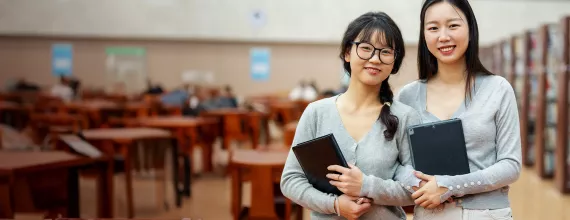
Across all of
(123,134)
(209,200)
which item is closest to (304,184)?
(123,134)

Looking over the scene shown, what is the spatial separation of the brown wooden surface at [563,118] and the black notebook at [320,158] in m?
5.38

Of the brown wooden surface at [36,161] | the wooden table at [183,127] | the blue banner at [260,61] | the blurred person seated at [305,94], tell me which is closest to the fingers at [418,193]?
the brown wooden surface at [36,161]

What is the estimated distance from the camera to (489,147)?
184 centimetres

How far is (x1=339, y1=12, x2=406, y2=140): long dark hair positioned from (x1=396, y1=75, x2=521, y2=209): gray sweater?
6.6 inches

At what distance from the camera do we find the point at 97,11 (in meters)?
15.6

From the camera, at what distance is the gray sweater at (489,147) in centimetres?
177

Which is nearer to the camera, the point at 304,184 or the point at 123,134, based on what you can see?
the point at 304,184

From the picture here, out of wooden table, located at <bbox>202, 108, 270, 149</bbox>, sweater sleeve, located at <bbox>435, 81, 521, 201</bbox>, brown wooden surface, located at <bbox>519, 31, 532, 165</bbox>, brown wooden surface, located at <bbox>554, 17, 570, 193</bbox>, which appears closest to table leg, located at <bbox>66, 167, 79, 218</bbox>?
sweater sleeve, located at <bbox>435, 81, 521, 201</bbox>

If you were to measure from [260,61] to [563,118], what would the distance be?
1055 cm

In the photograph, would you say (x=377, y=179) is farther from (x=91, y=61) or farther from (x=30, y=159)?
(x=91, y=61)

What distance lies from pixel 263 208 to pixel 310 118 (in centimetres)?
193

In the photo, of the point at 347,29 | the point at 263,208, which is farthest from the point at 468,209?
the point at 263,208

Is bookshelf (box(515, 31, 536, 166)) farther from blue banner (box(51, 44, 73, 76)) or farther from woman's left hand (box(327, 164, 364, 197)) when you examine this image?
blue banner (box(51, 44, 73, 76))

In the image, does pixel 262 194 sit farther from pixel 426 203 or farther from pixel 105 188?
pixel 426 203
